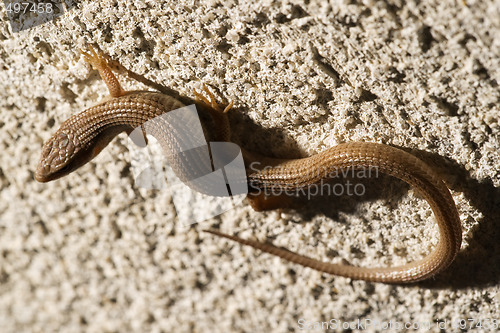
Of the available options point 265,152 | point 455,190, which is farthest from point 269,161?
point 455,190

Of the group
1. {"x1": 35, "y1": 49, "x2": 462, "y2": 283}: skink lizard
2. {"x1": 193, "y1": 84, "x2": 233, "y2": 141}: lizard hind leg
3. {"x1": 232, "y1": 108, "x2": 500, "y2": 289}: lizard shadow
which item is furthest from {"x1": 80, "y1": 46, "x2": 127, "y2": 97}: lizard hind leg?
{"x1": 232, "y1": 108, "x2": 500, "y2": 289}: lizard shadow

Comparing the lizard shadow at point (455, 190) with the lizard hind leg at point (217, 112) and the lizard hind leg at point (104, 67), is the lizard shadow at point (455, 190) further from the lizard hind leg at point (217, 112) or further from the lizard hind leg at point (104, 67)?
the lizard hind leg at point (104, 67)

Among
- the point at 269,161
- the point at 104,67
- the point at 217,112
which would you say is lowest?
the point at 269,161

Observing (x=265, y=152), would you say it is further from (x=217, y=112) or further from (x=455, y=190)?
(x=455, y=190)

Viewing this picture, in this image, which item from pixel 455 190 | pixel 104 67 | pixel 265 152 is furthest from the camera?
pixel 265 152

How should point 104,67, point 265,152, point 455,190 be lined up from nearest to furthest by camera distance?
1. point 455,190
2. point 104,67
3. point 265,152

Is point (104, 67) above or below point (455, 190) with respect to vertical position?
above

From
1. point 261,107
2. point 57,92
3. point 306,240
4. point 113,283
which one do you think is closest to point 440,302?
point 306,240
